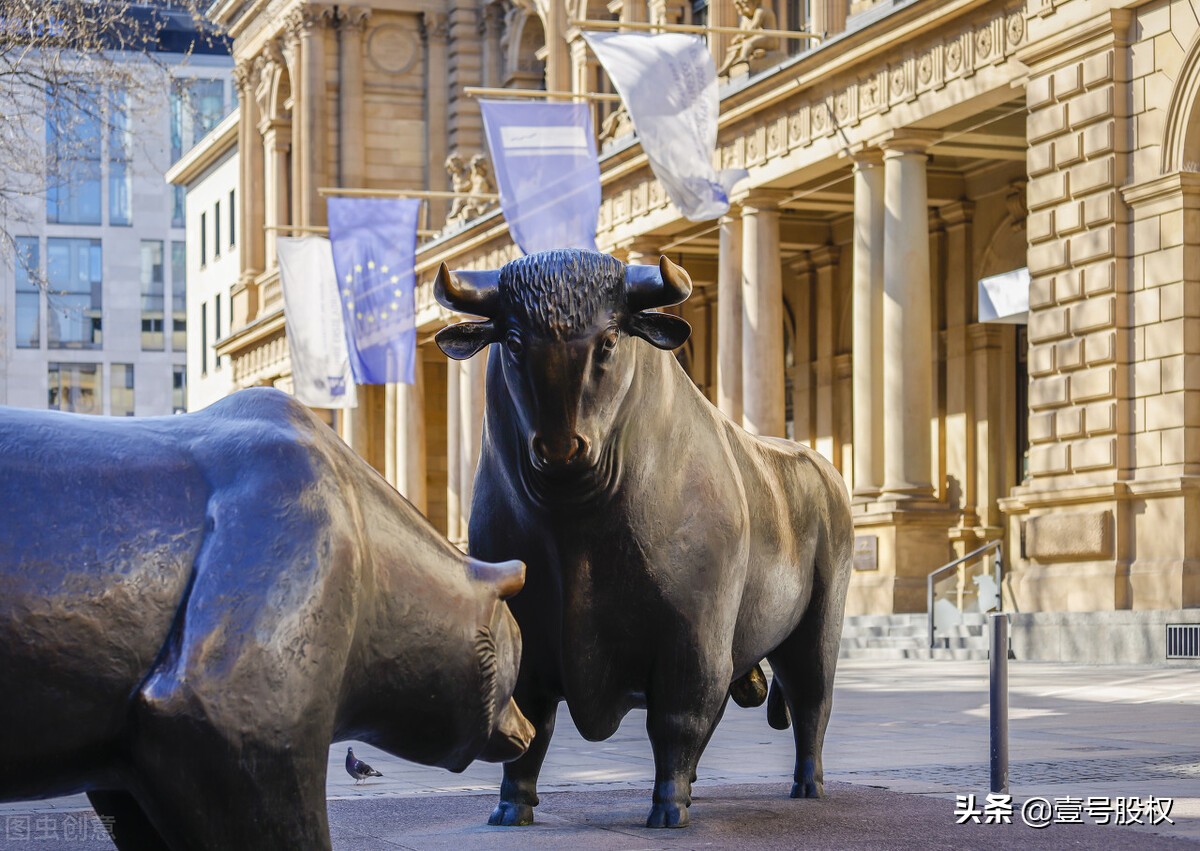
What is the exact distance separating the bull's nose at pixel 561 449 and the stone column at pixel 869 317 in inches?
985

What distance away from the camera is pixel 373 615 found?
2803 millimetres

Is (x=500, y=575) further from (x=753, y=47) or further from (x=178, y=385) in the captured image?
(x=178, y=385)

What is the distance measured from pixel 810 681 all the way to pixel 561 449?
219cm

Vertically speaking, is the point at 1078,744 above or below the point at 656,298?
below

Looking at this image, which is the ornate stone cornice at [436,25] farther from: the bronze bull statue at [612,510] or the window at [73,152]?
the bronze bull statue at [612,510]

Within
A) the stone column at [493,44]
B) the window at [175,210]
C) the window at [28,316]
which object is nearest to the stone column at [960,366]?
the stone column at [493,44]

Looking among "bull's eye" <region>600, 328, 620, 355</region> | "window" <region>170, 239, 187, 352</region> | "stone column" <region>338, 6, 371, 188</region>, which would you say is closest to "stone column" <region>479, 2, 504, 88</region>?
"stone column" <region>338, 6, 371, 188</region>

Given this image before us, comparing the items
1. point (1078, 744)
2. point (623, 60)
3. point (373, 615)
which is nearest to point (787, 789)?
point (1078, 744)

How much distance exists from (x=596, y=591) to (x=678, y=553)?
0.94 ft

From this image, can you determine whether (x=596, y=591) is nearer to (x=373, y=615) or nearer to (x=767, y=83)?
(x=373, y=615)

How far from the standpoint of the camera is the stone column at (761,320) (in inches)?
1304

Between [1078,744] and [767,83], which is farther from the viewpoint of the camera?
[767,83]

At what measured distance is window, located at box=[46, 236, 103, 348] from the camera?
99.6 metres

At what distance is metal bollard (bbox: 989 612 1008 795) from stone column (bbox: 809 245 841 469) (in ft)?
111
